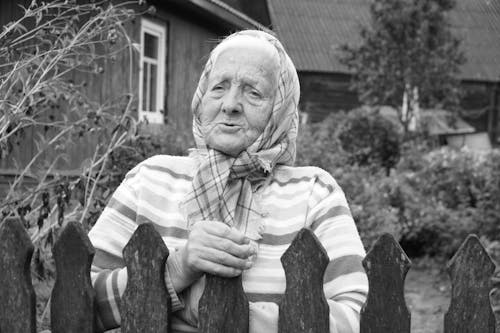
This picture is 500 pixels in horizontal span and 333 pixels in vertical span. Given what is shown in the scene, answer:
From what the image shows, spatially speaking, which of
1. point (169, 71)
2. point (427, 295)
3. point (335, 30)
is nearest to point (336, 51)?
point (335, 30)

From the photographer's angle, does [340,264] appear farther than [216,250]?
Yes

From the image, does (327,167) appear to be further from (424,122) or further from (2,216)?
(424,122)

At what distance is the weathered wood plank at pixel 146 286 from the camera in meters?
1.80

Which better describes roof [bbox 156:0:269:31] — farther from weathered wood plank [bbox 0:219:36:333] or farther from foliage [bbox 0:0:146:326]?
weathered wood plank [bbox 0:219:36:333]

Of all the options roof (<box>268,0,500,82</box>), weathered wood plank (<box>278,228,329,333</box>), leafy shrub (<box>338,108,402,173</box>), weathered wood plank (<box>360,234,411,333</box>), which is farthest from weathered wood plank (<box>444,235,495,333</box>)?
roof (<box>268,0,500,82</box>)

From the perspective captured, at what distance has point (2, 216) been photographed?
10.9 feet

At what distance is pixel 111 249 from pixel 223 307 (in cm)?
32

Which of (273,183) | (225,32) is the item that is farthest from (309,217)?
(225,32)

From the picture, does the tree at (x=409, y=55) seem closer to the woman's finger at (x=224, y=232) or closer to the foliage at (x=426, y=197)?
the foliage at (x=426, y=197)

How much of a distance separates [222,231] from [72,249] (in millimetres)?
405

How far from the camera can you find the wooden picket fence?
176 centimetres

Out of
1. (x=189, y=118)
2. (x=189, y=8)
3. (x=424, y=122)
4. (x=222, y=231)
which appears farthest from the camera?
(x=424, y=122)

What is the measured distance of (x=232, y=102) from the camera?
1.91 m

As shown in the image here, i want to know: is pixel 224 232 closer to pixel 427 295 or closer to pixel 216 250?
pixel 216 250
